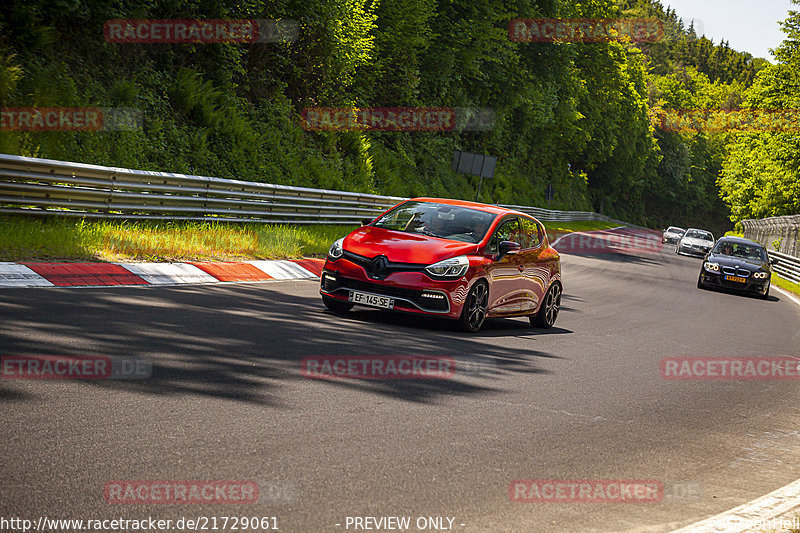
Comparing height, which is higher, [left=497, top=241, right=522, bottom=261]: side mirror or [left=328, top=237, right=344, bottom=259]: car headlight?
[left=497, top=241, right=522, bottom=261]: side mirror

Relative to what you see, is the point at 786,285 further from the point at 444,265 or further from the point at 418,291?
the point at 418,291

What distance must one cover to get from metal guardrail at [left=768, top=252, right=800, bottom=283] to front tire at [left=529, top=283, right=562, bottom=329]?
22.7 meters

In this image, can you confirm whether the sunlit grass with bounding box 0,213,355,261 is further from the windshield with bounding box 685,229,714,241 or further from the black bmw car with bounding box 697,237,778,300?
the windshield with bounding box 685,229,714,241

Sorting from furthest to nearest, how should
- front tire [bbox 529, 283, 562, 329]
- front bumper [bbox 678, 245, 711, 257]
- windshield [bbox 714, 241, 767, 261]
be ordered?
1. front bumper [bbox 678, 245, 711, 257]
2. windshield [bbox 714, 241, 767, 261]
3. front tire [bbox 529, 283, 562, 329]

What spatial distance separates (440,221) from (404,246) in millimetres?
1109

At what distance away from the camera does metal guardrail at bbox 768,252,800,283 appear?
33.1 metres

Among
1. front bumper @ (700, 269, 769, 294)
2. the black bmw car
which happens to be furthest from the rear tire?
front bumper @ (700, 269, 769, 294)

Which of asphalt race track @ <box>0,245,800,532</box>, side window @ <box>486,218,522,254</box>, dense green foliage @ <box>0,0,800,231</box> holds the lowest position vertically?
asphalt race track @ <box>0,245,800,532</box>

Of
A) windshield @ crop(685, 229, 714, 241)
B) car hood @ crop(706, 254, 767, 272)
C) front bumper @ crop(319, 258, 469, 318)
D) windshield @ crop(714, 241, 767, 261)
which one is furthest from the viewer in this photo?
windshield @ crop(685, 229, 714, 241)

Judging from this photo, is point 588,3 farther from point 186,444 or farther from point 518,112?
point 186,444

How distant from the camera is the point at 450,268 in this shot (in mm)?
10398

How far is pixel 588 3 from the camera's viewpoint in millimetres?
67188

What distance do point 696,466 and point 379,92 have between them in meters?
34.3

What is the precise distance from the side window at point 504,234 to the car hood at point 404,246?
0.39 meters
